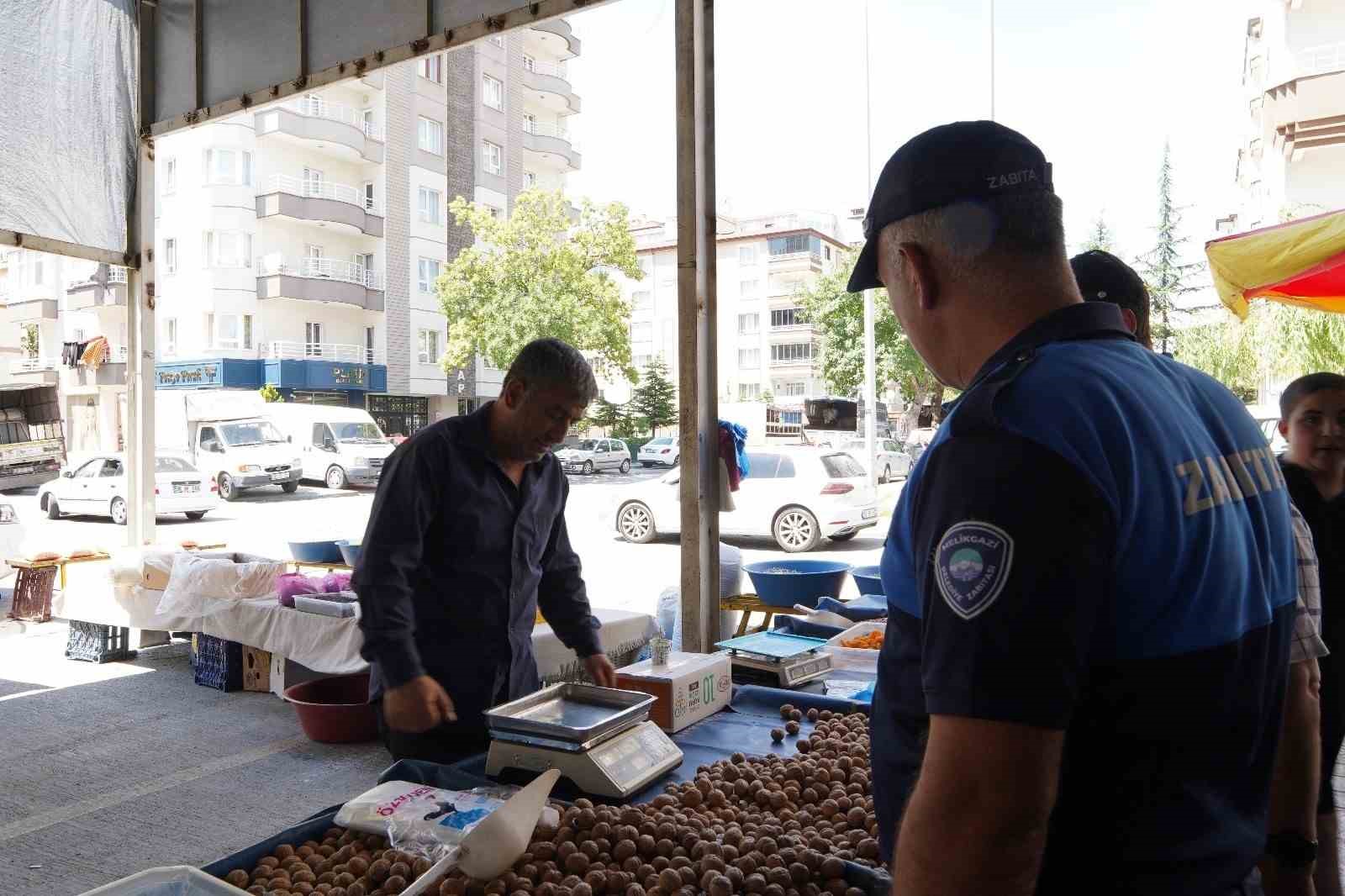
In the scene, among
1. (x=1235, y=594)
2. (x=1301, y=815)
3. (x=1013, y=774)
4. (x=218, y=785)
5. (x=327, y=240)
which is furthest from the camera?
(x=327, y=240)

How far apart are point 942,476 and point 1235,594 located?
12.5 inches

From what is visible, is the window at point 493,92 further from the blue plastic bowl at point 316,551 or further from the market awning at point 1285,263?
the market awning at point 1285,263

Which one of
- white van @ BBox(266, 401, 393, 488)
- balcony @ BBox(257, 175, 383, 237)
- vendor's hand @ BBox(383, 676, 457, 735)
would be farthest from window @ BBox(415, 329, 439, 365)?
vendor's hand @ BBox(383, 676, 457, 735)

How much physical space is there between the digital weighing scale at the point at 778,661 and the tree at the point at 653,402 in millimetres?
33729

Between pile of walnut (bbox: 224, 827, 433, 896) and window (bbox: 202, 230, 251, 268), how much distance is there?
92.4 feet

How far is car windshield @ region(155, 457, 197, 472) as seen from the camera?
52.2 feet

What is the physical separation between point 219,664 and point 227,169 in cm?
2454

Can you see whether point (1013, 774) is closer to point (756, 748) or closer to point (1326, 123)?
point (756, 748)

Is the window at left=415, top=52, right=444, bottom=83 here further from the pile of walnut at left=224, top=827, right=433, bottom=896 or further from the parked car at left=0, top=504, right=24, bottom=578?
the pile of walnut at left=224, top=827, right=433, bottom=896

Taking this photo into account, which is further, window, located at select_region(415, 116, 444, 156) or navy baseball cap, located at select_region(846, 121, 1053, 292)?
window, located at select_region(415, 116, 444, 156)

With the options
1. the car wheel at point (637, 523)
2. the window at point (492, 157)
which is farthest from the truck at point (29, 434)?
the window at point (492, 157)

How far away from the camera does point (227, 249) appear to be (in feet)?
88.5

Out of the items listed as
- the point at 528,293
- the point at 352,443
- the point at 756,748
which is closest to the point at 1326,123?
the point at 528,293

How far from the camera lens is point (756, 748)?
2.48m
